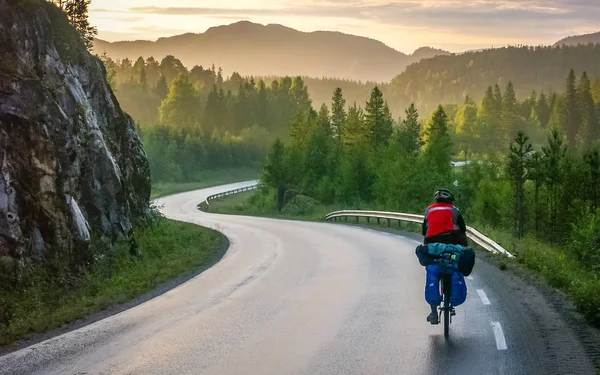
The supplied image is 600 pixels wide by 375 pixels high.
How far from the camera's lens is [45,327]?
10797 millimetres

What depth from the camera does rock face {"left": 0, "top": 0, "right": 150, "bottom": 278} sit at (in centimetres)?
1369

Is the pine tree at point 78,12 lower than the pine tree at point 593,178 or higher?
higher

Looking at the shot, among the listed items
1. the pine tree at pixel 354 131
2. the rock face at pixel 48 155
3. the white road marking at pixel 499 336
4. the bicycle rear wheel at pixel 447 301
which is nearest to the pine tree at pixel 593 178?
the pine tree at pixel 354 131

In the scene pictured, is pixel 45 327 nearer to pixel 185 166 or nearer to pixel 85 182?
pixel 85 182

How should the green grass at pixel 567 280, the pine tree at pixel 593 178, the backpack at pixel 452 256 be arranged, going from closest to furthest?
the backpack at pixel 452 256, the green grass at pixel 567 280, the pine tree at pixel 593 178

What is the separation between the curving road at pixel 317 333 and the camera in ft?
27.5

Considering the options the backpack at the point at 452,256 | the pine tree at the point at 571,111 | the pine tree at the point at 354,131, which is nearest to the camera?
the backpack at the point at 452,256

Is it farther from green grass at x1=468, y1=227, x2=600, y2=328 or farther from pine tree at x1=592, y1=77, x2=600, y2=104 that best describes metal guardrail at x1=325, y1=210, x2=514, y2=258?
pine tree at x1=592, y1=77, x2=600, y2=104

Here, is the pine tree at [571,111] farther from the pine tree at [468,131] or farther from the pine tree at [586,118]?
the pine tree at [468,131]

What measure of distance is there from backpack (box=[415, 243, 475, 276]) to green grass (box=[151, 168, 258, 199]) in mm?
82254

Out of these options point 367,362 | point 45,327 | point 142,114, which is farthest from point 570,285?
point 142,114

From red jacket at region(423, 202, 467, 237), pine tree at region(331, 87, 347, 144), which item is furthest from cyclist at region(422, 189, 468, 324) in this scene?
pine tree at region(331, 87, 347, 144)

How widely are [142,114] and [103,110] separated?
157107mm

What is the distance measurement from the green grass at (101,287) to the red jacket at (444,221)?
6080 mm
